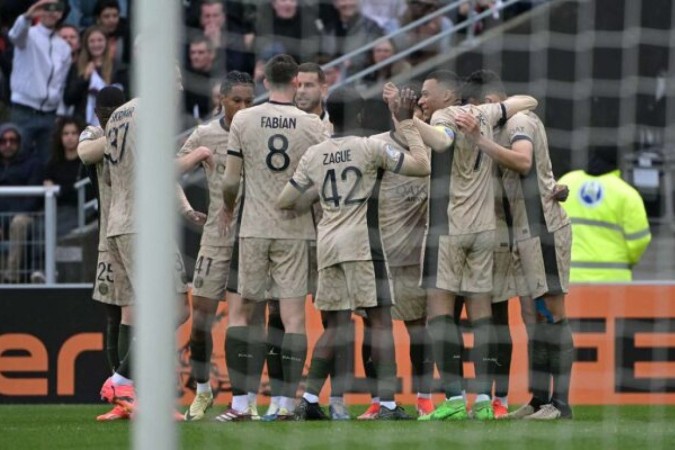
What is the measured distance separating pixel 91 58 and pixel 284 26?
1517 mm


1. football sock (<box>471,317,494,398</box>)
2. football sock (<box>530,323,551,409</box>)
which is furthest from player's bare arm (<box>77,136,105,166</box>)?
football sock (<box>530,323,551,409</box>)

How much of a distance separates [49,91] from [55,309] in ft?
5.25

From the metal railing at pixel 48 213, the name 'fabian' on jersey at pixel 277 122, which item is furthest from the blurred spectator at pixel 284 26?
the metal railing at pixel 48 213

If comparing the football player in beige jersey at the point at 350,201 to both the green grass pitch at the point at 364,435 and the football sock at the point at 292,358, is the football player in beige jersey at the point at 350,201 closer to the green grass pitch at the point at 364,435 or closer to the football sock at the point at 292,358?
the football sock at the point at 292,358

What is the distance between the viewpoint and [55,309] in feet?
37.1

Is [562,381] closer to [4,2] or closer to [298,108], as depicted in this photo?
[298,108]

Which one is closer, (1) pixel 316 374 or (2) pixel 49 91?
(1) pixel 316 374

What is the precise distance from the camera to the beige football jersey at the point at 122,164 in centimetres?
879

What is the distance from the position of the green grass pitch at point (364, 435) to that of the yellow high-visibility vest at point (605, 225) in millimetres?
1657

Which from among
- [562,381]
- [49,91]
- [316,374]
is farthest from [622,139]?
[49,91]

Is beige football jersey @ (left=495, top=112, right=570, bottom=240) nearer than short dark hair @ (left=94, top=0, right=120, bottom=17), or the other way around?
beige football jersey @ (left=495, top=112, right=570, bottom=240)

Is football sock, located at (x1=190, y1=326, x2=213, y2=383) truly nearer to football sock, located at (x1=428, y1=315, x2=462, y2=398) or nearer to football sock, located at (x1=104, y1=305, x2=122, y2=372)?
football sock, located at (x1=104, y1=305, x2=122, y2=372)

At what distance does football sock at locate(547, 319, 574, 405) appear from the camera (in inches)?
355

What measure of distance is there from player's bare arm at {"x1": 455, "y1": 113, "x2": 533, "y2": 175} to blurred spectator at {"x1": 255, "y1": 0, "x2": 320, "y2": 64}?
1751 mm
